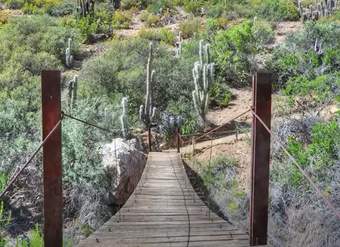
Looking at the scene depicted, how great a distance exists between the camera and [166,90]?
15312 millimetres

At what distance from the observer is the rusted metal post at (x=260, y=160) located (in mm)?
3781

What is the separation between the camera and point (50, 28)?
20.0 metres

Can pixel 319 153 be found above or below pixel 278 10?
below

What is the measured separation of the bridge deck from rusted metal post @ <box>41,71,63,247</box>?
0.56 metres

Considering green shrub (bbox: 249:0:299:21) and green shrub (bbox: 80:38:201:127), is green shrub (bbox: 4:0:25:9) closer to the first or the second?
green shrub (bbox: 80:38:201:127)

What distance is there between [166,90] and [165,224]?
10.6 meters

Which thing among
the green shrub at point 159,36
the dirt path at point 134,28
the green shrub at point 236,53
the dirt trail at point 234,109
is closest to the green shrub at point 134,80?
the dirt trail at point 234,109

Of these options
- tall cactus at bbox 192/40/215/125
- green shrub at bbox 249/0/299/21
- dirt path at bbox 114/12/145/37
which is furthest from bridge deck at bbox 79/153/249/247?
green shrub at bbox 249/0/299/21

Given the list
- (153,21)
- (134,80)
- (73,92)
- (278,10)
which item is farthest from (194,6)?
(73,92)

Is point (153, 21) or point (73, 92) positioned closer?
point (73, 92)

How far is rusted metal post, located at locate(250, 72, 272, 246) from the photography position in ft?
12.4

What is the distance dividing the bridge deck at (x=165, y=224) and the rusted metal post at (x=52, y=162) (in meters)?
0.56

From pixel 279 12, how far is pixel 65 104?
14317 mm

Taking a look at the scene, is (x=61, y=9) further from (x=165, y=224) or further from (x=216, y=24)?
(x=165, y=224)
